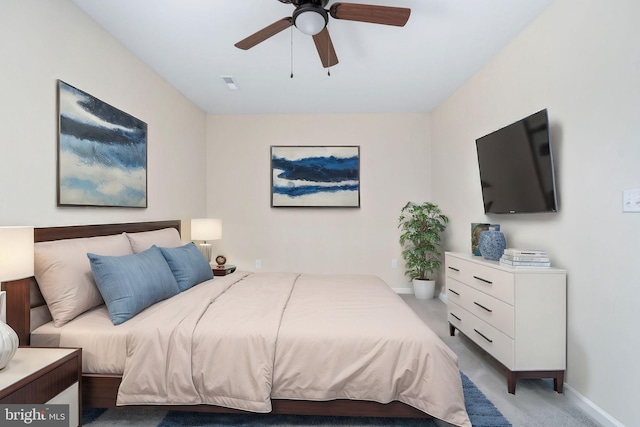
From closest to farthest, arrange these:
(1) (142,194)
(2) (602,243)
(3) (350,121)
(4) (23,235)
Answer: (4) (23,235), (2) (602,243), (1) (142,194), (3) (350,121)

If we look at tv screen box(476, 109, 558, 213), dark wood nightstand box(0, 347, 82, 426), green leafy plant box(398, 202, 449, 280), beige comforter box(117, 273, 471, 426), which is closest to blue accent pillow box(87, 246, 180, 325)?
beige comforter box(117, 273, 471, 426)

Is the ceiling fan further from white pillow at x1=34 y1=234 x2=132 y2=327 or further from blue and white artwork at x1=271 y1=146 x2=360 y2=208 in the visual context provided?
blue and white artwork at x1=271 y1=146 x2=360 y2=208

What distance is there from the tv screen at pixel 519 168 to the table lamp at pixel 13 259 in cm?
305

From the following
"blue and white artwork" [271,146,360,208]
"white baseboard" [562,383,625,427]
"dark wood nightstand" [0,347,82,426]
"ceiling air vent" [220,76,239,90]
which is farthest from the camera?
"blue and white artwork" [271,146,360,208]

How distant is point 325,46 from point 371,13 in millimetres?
495

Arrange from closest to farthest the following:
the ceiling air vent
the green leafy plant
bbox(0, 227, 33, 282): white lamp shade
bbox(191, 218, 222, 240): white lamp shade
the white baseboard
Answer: bbox(0, 227, 33, 282): white lamp shade
the white baseboard
the ceiling air vent
bbox(191, 218, 222, 240): white lamp shade
the green leafy plant

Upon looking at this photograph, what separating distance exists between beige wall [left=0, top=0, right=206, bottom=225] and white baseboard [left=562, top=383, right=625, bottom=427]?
3495mm

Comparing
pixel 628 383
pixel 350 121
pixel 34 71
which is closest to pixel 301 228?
pixel 350 121

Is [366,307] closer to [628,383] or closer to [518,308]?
[518,308]

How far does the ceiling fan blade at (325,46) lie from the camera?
2197mm

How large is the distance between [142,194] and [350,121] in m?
2.90

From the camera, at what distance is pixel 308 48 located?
2.86 m

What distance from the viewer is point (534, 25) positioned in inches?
96.3

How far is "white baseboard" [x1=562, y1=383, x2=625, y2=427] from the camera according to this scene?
5.89 ft
